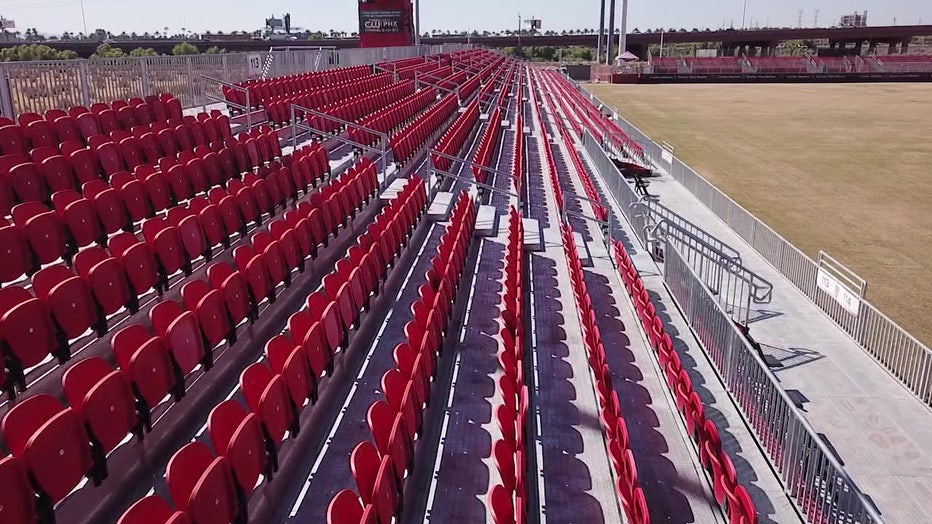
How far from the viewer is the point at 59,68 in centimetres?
901

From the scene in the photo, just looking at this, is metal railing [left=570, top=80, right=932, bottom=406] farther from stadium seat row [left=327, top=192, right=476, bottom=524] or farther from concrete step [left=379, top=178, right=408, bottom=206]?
stadium seat row [left=327, top=192, right=476, bottom=524]

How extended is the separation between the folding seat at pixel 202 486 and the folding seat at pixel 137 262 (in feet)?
6.69

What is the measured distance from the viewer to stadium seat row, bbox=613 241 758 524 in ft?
13.4

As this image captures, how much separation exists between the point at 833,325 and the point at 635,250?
2.85 metres

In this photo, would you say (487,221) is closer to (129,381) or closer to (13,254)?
(13,254)

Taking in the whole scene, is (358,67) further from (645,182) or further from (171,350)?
(171,350)

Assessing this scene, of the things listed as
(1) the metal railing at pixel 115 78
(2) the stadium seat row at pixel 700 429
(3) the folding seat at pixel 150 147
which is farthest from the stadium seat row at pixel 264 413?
(1) the metal railing at pixel 115 78

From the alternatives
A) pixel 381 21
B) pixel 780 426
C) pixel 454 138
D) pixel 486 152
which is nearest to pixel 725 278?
pixel 780 426

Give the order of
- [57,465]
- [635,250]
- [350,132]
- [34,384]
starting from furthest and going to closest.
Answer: [350,132] < [635,250] < [34,384] < [57,465]

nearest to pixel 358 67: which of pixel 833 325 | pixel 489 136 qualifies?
pixel 489 136

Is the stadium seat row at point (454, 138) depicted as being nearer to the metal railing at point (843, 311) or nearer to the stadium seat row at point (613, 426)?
Result: the metal railing at point (843, 311)

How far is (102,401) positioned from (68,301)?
1058mm

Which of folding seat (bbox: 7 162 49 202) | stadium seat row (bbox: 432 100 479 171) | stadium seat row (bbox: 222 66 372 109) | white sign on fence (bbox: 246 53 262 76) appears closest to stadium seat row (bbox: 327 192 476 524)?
folding seat (bbox: 7 162 49 202)

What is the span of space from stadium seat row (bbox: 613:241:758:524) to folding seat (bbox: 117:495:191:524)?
9.38ft
